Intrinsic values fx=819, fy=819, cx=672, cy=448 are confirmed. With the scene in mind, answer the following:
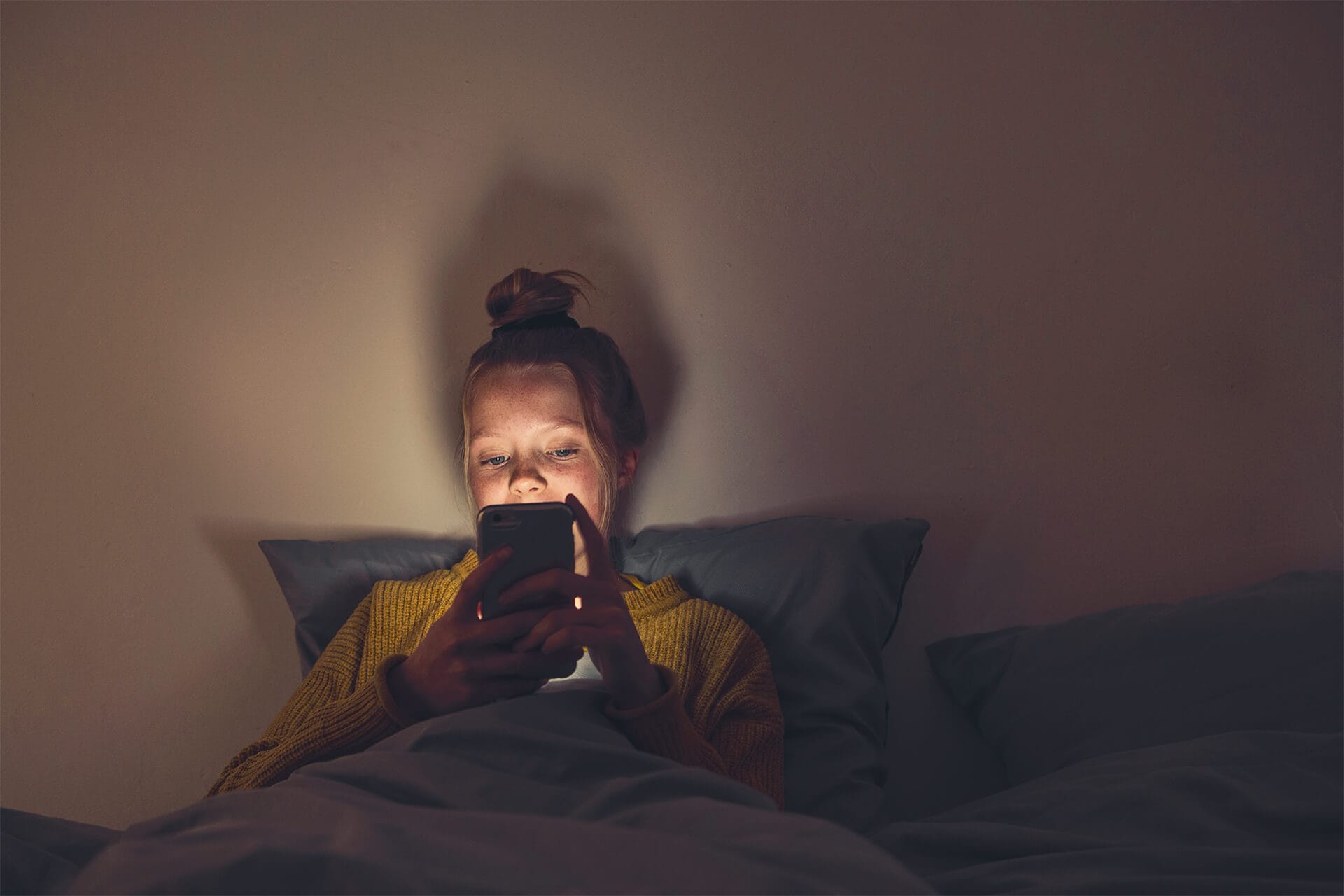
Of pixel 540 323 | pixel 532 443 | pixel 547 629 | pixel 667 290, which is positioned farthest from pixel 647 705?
pixel 667 290

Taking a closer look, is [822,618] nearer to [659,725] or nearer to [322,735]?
[659,725]

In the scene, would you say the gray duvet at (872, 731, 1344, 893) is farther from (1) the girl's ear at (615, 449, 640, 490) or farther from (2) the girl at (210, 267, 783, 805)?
(1) the girl's ear at (615, 449, 640, 490)

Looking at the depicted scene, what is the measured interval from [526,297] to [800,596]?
56cm

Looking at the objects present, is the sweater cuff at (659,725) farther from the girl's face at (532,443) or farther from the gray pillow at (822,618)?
the girl's face at (532,443)

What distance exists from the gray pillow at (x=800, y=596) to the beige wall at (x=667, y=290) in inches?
4.7

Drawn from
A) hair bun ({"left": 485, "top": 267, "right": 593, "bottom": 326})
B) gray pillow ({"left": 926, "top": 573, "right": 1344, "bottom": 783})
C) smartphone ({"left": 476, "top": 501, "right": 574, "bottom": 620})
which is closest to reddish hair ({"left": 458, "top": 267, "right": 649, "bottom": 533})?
hair bun ({"left": 485, "top": 267, "right": 593, "bottom": 326})

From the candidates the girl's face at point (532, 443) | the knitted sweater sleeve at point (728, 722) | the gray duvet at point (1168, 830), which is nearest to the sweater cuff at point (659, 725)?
the knitted sweater sleeve at point (728, 722)

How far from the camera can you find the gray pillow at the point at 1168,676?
33.6 inches

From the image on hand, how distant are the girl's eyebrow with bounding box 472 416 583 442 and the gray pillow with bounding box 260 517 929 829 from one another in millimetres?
234

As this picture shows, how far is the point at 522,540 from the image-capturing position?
83 centimetres

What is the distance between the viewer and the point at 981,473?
125 cm

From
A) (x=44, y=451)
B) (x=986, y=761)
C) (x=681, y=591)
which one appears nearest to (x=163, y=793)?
(x=44, y=451)

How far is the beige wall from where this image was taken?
48.1 inches

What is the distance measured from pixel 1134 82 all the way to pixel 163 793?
6.00ft
